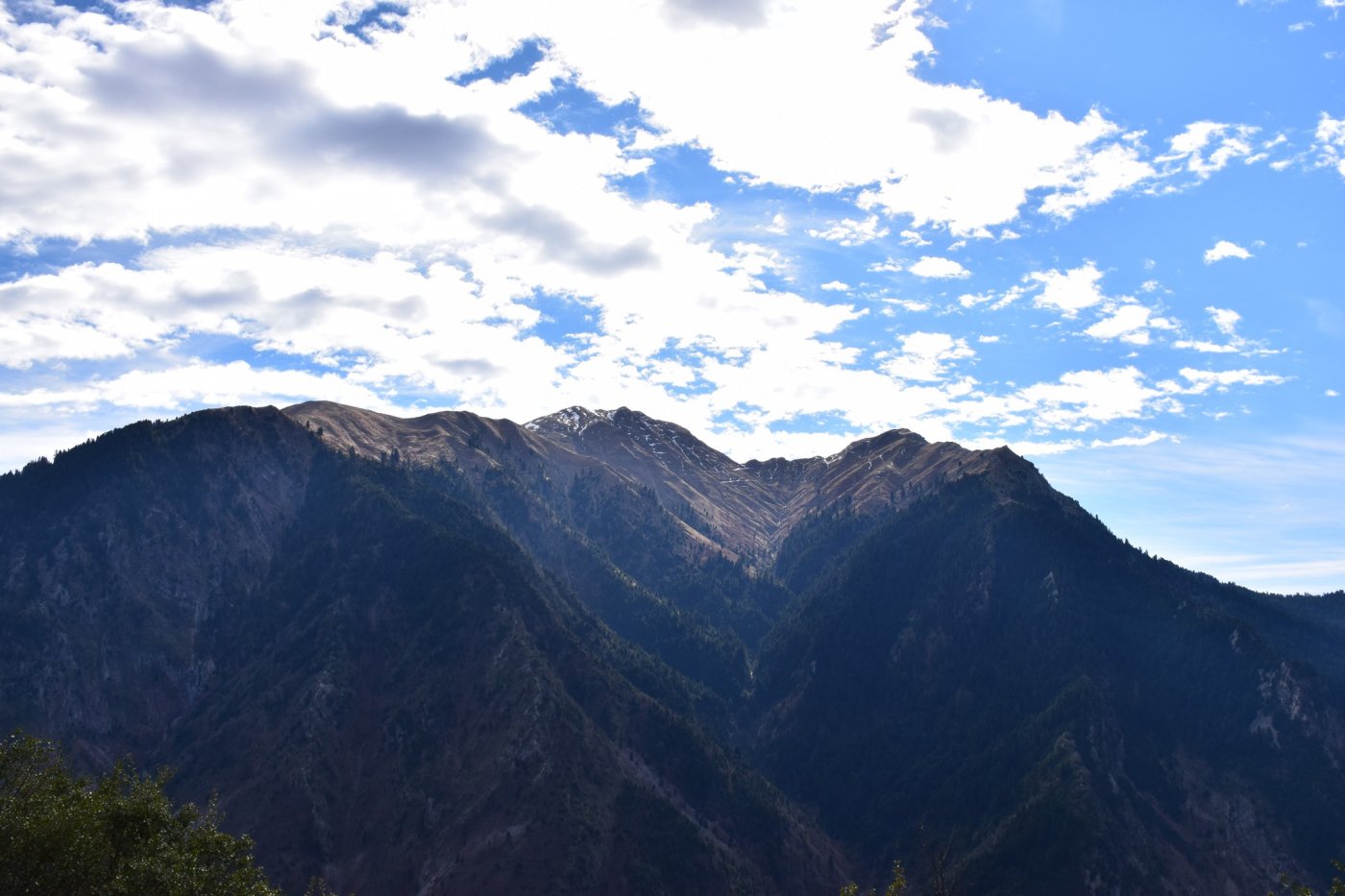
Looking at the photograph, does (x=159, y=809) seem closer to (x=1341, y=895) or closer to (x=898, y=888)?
(x=898, y=888)

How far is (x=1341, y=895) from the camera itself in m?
77.4

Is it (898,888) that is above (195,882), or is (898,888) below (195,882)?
above

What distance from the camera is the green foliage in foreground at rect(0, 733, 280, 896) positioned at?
269ft

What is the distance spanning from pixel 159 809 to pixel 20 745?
16.1 m

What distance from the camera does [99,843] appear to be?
8700cm

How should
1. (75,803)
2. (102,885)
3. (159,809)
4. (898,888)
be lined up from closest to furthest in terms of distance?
(898,888), (102,885), (75,803), (159,809)

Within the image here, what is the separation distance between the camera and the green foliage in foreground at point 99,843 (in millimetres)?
82062

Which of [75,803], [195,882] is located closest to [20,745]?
[75,803]

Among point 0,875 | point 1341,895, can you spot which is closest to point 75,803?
point 0,875

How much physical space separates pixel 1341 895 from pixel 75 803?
107312 millimetres

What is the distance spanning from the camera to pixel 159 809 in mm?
97125

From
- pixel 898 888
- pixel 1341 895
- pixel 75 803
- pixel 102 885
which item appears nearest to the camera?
pixel 898 888

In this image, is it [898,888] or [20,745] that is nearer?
[898,888]

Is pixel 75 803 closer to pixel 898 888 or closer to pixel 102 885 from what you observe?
pixel 102 885
